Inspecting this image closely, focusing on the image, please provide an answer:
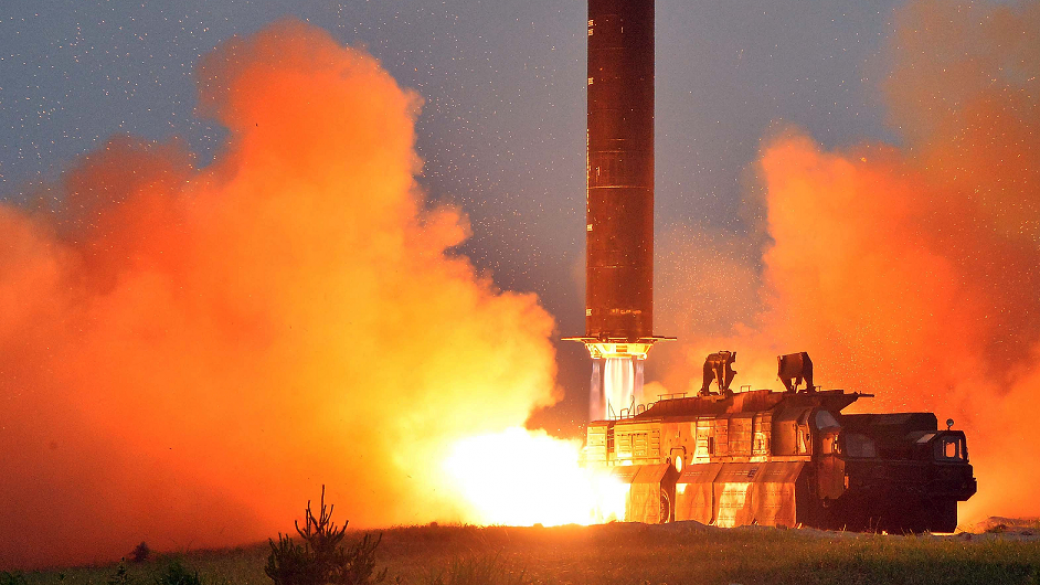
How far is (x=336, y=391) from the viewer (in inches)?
2643

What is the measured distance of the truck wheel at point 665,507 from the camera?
59812 mm

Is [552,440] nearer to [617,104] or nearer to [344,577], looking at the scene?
[617,104]

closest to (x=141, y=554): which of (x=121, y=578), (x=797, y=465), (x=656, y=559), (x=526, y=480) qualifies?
(x=121, y=578)

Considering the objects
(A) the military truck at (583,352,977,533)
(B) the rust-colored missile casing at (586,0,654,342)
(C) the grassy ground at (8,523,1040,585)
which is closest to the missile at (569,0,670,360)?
(B) the rust-colored missile casing at (586,0,654,342)

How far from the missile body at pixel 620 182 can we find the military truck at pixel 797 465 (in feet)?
13.8

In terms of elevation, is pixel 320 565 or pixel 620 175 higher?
pixel 620 175

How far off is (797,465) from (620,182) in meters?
14.9

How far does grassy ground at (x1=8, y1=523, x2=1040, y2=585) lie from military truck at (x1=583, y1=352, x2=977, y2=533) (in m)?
4.63

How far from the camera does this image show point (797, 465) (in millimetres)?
54062

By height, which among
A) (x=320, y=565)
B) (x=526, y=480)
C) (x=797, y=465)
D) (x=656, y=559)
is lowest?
(x=320, y=565)

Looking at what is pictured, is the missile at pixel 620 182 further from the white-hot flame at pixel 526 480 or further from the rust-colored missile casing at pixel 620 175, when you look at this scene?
the white-hot flame at pixel 526 480

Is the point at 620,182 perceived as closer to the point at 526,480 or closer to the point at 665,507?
the point at 665,507

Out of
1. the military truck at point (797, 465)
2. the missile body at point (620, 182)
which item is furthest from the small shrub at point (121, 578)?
the missile body at point (620, 182)

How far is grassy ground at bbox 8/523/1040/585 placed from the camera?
1471 inches
